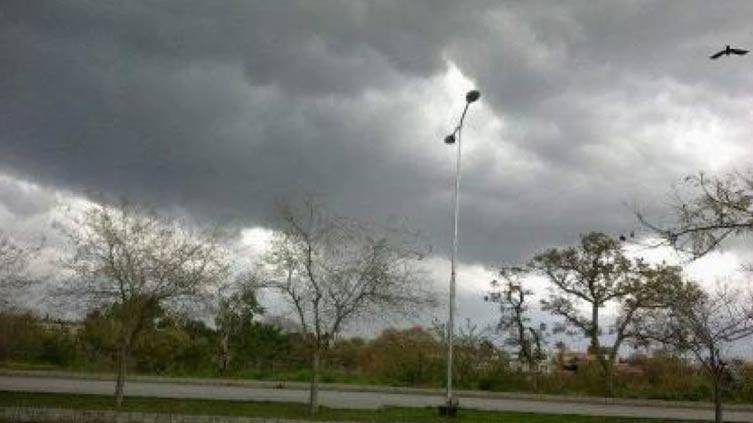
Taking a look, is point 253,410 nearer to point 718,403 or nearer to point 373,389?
point 373,389

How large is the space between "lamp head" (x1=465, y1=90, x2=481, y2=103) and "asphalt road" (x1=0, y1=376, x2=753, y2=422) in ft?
38.3

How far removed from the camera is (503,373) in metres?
44.4

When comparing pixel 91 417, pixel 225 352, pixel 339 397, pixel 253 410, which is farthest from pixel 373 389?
pixel 91 417

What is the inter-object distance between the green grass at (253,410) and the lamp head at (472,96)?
1106cm

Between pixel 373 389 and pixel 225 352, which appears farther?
pixel 225 352

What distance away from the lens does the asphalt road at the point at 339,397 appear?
2758 centimetres

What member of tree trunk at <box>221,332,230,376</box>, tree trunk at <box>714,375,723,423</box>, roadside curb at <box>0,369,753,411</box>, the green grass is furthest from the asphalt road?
tree trunk at <box>221,332,230,376</box>

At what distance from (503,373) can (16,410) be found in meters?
31.0

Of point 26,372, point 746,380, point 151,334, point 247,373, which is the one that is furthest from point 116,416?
point 746,380

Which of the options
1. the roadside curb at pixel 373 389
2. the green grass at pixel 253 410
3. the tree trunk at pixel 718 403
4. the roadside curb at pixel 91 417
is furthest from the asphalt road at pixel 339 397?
the roadside curb at pixel 91 417

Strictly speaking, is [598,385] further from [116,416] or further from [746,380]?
[116,416]

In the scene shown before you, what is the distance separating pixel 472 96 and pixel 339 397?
45.7 feet

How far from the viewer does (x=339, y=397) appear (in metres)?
32.4

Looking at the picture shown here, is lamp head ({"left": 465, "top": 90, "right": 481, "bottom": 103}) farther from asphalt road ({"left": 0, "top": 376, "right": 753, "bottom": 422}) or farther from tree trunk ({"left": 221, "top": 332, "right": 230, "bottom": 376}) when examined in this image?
tree trunk ({"left": 221, "top": 332, "right": 230, "bottom": 376})
